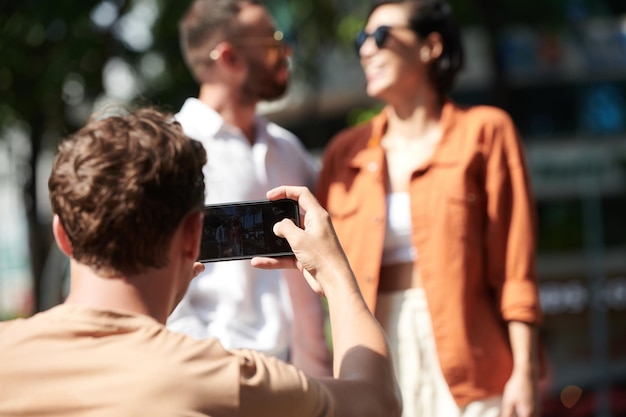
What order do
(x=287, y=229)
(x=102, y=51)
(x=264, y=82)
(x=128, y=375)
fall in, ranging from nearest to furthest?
(x=128, y=375)
(x=287, y=229)
(x=264, y=82)
(x=102, y=51)

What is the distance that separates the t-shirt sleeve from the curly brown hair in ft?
0.84

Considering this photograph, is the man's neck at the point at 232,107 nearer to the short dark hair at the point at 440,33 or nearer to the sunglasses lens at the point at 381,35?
the sunglasses lens at the point at 381,35

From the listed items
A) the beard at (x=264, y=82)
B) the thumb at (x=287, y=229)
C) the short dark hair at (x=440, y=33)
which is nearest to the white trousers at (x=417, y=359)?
the short dark hair at (x=440, y=33)

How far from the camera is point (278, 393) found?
1.83 meters

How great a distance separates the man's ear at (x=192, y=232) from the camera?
1907 mm

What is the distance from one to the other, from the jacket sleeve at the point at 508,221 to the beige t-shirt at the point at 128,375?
5.50 ft

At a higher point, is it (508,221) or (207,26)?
(207,26)

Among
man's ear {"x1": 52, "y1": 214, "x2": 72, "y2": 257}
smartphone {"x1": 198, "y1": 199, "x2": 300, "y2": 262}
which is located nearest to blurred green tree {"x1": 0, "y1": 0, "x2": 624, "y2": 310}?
smartphone {"x1": 198, "y1": 199, "x2": 300, "y2": 262}

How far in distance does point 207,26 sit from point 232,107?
348 mm

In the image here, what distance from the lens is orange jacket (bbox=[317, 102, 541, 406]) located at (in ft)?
11.0

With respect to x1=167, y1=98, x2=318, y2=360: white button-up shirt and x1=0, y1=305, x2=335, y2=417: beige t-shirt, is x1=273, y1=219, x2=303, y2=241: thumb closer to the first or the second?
x1=0, y1=305, x2=335, y2=417: beige t-shirt

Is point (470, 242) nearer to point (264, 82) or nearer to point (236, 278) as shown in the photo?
point (236, 278)

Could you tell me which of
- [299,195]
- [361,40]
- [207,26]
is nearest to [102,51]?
[207,26]

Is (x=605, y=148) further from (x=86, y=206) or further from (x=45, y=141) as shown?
(x=86, y=206)
